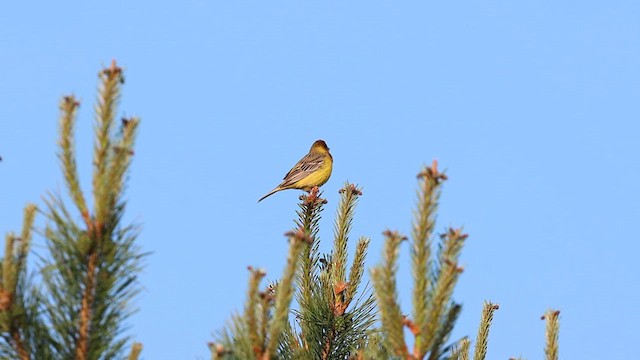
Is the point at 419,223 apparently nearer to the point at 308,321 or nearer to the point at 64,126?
the point at 64,126

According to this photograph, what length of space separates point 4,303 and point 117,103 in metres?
0.78

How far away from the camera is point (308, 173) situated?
1627 centimetres

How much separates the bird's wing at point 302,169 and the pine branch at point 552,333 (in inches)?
497

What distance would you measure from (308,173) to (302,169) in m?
0.26

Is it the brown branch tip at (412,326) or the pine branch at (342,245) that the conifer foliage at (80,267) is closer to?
the brown branch tip at (412,326)

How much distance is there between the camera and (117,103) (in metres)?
3.12

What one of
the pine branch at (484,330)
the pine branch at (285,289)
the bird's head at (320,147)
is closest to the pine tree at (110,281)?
the pine branch at (285,289)

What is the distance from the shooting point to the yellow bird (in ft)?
53.2

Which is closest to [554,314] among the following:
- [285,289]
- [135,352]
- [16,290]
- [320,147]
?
[285,289]

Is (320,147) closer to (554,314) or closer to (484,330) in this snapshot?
(484,330)

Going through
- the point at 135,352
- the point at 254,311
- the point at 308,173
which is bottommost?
the point at 135,352

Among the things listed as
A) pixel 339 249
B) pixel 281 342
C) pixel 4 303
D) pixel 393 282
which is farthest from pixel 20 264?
pixel 339 249

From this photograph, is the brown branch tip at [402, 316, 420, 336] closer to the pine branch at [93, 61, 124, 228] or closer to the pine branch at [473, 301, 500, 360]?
the pine branch at [93, 61, 124, 228]

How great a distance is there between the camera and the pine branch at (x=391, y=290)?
118 inches
